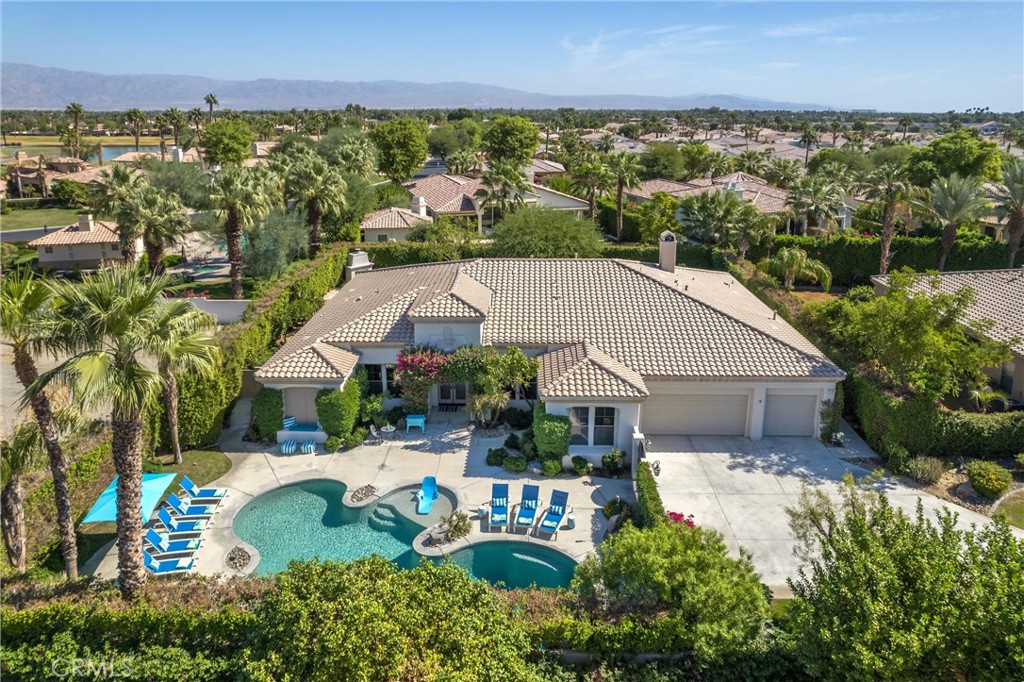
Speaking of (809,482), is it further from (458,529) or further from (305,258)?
(305,258)

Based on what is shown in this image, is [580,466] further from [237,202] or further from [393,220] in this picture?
A: [393,220]

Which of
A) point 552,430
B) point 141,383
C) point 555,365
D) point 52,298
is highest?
point 52,298

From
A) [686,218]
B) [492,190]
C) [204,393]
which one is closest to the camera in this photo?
[204,393]

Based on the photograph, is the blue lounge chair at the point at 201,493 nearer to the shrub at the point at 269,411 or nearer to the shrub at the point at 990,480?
the shrub at the point at 269,411

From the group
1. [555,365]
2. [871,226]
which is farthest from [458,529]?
[871,226]

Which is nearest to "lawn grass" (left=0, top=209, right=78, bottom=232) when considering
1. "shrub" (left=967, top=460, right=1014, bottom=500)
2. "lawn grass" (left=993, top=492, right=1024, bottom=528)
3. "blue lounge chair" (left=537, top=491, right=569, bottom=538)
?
"blue lounge chair" (left=537, top=491, right=569, bottom=538)

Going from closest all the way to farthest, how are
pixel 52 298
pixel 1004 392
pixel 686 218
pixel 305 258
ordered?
pixel 52 298 < pixel 1004 392 < pixel 305 258 < pixel 686 218

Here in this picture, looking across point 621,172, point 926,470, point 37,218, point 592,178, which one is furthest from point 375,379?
point 37,218
